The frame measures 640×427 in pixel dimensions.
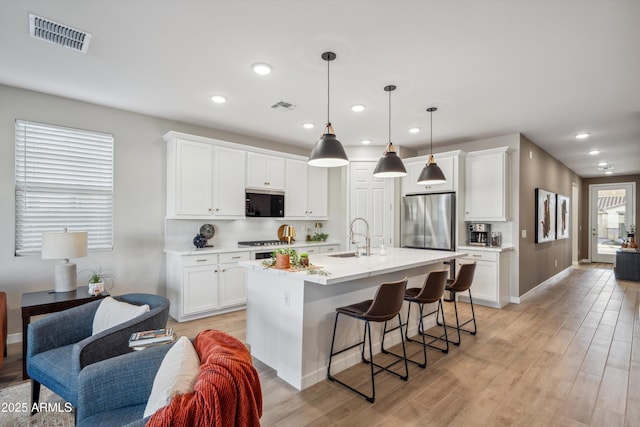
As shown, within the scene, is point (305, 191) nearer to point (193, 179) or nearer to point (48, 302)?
point (193, 179)

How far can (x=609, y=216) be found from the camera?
9.60 meters

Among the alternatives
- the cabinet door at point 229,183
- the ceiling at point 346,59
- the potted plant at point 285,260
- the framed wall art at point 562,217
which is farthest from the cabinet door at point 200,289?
the framed wall art at point 562,217

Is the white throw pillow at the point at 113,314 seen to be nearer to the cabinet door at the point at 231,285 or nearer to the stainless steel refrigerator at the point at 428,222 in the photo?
the cabinet door at the point at 231,285

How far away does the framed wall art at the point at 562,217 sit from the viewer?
23.4ft

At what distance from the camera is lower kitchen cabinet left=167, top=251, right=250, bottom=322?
161 inches

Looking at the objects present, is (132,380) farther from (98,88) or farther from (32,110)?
(32,110)

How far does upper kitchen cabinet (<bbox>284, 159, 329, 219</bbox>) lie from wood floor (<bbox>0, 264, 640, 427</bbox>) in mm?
2216

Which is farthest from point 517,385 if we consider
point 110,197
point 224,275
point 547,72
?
point 110,197

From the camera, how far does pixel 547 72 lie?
2990 mm

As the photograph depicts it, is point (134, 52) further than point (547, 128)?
No

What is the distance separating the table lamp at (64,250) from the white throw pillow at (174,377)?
2227mm

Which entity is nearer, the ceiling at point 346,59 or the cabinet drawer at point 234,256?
the ceiling at point 346,59

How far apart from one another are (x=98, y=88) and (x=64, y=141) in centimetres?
84

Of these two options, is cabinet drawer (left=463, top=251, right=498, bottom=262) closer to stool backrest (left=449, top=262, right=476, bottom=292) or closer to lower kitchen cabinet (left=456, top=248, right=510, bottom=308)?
lower kitchen cabinet (left=456, top=248, right=510, bottom=308)
